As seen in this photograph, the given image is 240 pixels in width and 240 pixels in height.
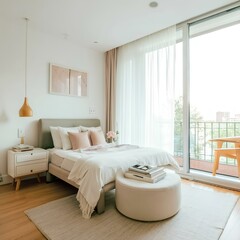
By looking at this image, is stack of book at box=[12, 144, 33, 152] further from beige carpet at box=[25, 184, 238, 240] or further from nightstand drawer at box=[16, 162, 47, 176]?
beige carpet at box=[25, 184, 238, 240]

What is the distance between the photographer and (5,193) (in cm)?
285

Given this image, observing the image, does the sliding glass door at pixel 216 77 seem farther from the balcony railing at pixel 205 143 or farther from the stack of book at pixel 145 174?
the stack of book at pixel 145 174

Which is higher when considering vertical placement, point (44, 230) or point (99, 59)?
point (99, 59)

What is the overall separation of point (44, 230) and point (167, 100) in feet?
9.61

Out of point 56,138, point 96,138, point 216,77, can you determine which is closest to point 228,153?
point 216,77

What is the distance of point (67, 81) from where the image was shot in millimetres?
4094

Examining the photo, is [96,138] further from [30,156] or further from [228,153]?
[228,153]

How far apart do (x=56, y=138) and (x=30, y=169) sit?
703 millimetres

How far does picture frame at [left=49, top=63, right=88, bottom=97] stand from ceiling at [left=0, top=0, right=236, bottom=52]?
72cm

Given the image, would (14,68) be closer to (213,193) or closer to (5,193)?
(5,193)

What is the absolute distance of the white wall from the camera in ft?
10.7

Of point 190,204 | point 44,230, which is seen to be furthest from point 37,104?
point 190,204

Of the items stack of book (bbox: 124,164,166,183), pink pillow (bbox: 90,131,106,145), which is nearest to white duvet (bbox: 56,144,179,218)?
stack of book (bbox: 124,164,166,183)

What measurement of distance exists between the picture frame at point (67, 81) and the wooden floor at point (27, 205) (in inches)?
74.0
